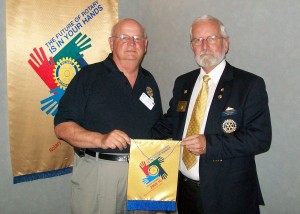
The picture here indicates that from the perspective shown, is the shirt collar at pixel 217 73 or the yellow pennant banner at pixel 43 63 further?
Answer: the yellow pennant banner at pixel 43 63

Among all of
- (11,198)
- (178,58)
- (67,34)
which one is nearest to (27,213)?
(11,198)

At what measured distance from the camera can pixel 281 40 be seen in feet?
6.67

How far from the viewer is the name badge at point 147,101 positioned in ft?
7.57

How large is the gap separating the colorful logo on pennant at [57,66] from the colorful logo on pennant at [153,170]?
1396mm

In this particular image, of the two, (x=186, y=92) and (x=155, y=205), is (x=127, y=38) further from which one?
(x=155, y=205)

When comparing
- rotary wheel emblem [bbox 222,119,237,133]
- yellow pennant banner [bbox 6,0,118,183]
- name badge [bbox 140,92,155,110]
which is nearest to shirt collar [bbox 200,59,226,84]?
rotary wheel emblem [bbox 222,119,237,133]

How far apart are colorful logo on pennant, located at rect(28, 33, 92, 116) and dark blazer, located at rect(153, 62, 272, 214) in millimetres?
1642

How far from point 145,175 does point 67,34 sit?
178cm

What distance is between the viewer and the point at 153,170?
1.90m

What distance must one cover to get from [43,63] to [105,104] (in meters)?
1.01

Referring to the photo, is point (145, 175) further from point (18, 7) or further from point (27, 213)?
point (18, 7)

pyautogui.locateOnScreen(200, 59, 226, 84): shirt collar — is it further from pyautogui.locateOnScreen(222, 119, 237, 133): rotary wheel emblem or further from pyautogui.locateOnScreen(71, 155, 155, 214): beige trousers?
pyautogui.locateOnScreen(71, 155, 155, 214): beige trousers

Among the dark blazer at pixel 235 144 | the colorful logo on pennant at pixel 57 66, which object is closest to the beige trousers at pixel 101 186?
the dark blazer at pixel 235 144

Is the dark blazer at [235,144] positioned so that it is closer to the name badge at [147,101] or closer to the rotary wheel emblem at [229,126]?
the rotary wheel emblem at [229,126]
